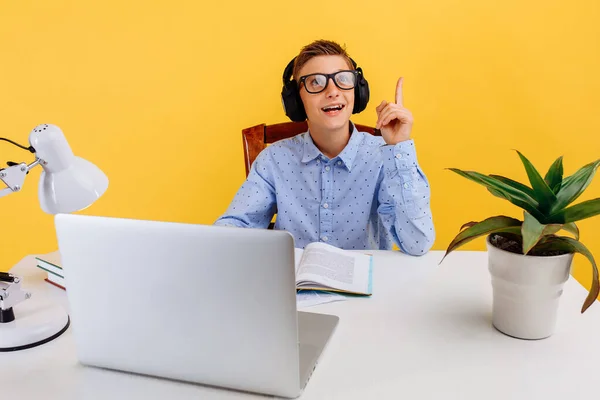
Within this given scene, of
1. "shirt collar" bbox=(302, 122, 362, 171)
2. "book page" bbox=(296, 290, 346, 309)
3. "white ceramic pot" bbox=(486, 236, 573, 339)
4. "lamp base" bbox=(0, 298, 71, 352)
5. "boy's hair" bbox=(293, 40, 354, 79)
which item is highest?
"boy's hair" bbox=(293, 40, 354, 79)

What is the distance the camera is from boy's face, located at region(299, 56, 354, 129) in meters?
1.56

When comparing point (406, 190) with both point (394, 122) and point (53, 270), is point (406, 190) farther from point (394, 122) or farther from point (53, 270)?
point (53, 270)

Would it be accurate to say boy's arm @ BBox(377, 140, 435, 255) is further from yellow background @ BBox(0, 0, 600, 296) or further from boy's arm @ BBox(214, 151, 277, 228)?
yellow background @ BBox(0, 0, 600, 296)

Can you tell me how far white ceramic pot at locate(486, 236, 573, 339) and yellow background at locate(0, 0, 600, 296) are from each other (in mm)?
1296

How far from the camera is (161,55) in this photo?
2.20 meters

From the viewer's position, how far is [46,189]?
34.1 inches

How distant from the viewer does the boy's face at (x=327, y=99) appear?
5.13ft

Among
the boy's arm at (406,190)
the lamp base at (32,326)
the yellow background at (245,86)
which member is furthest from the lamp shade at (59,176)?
the yellow background at (245,86)

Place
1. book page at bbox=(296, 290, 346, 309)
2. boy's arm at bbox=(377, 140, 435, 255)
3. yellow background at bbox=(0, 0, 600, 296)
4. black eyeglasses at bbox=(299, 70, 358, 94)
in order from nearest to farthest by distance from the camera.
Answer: book page at bbox=(296, 290, 346, 309) < boy's arm at bbox=(377, 140, 435, 255) < black eyeglasses at bbox=(299, 70, 358, 94) < yellow background at bbox=(0, 0, 600, 296)

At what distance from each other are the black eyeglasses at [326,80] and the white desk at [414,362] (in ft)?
2.40

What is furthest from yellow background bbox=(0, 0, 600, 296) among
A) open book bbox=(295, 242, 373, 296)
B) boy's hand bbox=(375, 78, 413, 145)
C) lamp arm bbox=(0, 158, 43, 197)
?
lamp arm bbox=(0, 158, 43, 197)

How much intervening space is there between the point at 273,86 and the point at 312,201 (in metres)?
0.70

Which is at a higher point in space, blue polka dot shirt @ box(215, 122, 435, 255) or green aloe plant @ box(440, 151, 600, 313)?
green aloe plant @ box(440, 151, 600, 313)

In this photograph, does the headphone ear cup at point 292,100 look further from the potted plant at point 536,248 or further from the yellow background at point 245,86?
the potted plant at point 536,248
